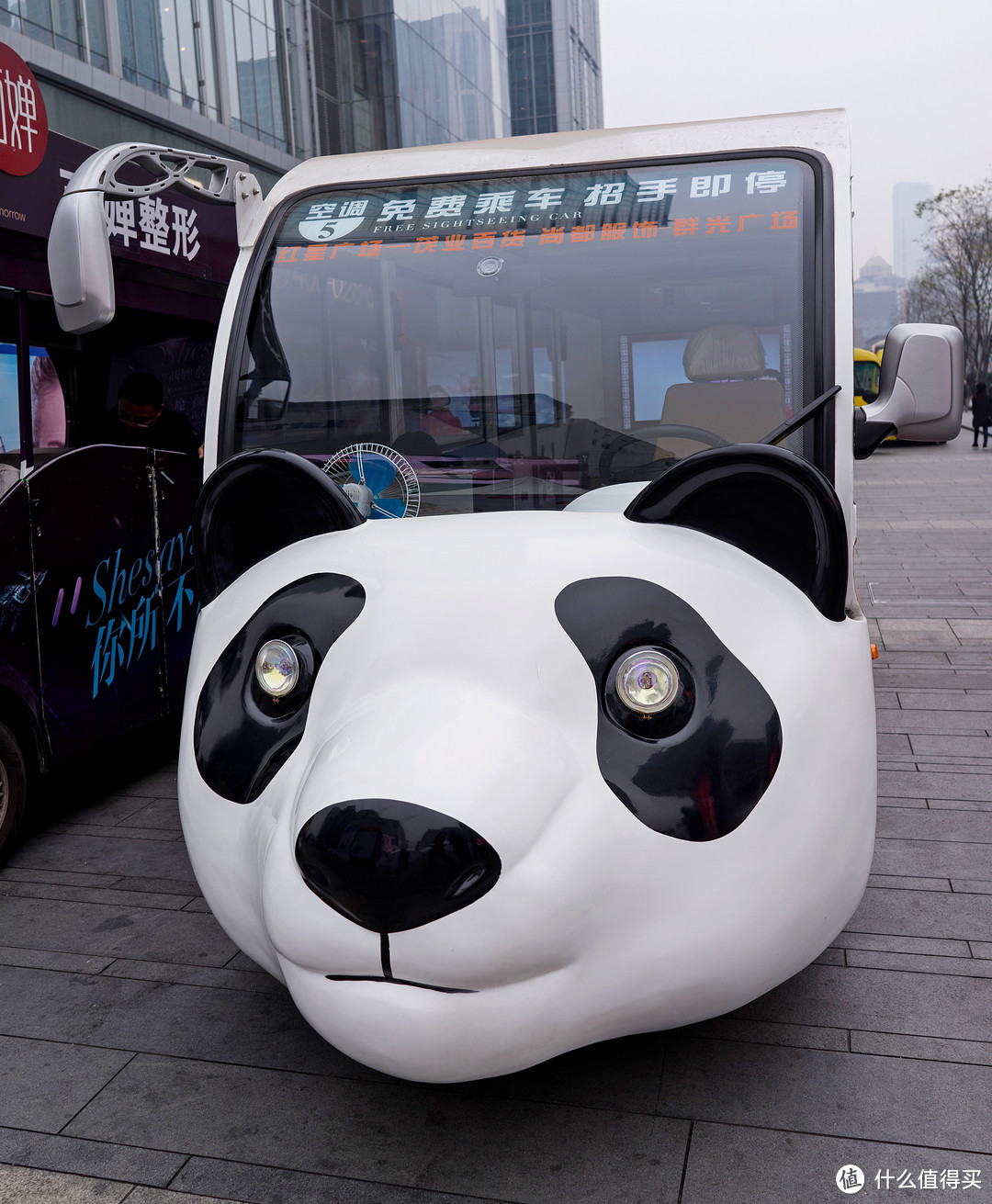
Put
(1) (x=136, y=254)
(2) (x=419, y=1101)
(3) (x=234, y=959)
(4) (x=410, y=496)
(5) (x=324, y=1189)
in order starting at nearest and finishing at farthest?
(5) (x=324, y=1189) < (2) (x=419, y=1101) < (3) (x=234, y=959) < (4) (x=410, y=496) < (1) (x=136, y=254)

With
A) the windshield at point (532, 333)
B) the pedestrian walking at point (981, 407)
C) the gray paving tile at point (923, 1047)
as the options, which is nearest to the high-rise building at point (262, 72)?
the windshield at point (532, 333)

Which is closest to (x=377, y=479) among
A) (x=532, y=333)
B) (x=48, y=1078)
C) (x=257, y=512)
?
(x=532, y=333)

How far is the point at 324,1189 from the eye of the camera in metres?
2.45

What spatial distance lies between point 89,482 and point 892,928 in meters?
3.60

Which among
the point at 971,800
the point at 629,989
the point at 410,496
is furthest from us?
the point at 971,800

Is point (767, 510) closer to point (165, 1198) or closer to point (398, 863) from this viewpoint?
point (398, 863)

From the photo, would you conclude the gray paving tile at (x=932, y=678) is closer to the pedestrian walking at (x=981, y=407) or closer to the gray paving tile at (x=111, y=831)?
the gray paving tile at (x=111, y=831)

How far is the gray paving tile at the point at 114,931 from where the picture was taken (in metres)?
3.62

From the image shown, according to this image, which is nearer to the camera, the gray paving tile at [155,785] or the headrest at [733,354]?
the headrest at [733,354]

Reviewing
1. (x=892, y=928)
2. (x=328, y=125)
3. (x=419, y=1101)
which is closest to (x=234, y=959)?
(x=419, y=1101)

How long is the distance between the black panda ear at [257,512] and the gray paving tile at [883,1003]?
178 cm

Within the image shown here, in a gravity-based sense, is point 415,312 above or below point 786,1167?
above

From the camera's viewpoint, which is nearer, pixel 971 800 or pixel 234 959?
pixel 234 959

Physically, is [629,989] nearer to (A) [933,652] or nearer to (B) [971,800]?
(B) [971,800]
